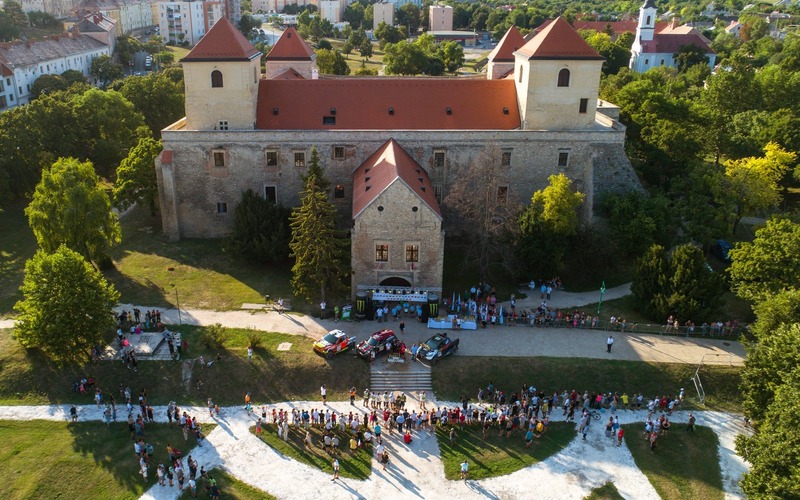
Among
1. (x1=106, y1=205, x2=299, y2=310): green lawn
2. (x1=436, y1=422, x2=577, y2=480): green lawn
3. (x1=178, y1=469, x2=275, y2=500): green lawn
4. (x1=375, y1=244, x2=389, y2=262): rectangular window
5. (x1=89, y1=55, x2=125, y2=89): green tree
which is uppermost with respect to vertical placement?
(x1=89, y1=55, x2=125, y2=89): green tree

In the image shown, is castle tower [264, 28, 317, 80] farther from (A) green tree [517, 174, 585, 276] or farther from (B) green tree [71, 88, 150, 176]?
(A) green tree [517, 174, 585, 276]

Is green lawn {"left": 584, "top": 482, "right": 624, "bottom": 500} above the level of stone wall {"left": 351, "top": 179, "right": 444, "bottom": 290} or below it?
below

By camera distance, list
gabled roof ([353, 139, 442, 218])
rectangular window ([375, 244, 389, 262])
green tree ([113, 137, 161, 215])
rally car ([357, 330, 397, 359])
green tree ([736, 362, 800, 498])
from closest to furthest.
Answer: green tree ([736, 362, 800, 498]) → rally car ([357, 330, 397, 359]) → gabled roof ([353, 139, 442, 218]) → rectangular window ([375, 244, 389, 262]) → green tree ([113, 137, 161, 215])

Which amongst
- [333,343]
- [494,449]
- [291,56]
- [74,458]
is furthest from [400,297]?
[291,56]

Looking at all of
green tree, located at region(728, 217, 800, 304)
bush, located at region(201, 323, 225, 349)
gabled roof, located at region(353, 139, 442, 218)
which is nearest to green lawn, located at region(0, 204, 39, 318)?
bush, located at region(201, 323, 225, 349)

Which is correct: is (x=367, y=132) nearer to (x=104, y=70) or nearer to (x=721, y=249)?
(x=721, y=249)

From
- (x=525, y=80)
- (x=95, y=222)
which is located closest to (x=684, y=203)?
(x=525, y=80)

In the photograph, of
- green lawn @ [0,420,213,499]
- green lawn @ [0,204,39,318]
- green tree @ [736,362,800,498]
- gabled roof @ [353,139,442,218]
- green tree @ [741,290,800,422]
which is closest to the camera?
green tree @ [736,362,800,498]
